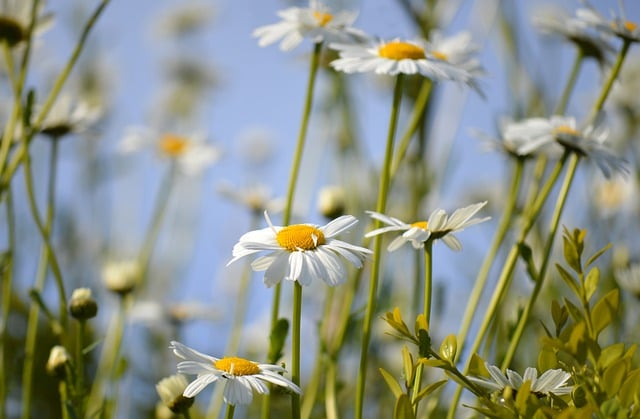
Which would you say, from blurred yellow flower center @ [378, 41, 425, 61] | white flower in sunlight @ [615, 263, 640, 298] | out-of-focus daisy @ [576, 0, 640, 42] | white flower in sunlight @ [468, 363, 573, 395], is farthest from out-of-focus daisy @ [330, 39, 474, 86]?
white flower in sunlight @ [615, 263, 640, 298]

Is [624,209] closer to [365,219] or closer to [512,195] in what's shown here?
[365,219]

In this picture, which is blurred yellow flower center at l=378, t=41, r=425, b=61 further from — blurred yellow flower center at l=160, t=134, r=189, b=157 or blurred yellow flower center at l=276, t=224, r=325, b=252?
blurred yellow flower center at l=160, t=134, r=189, b=157

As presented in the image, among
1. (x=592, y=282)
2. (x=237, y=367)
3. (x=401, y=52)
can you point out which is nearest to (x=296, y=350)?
(x=237, y=367)

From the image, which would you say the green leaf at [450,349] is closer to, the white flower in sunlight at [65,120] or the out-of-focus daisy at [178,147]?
the white flower in sunlight at [65,120]

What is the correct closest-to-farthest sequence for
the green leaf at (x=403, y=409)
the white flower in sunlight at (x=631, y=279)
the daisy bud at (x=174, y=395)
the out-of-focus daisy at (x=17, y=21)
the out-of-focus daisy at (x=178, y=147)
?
the green leaf at (x=403, y=409) → the daisy bud at (x=174, y=395) → the out-of-focus daisy at (x=17, y=21) → the white flower in sunlight at (x=631, y=279) → the out-of-focus daisy at (x=178, y=147)

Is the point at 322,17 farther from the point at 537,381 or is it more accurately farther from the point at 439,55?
the point at 537,381

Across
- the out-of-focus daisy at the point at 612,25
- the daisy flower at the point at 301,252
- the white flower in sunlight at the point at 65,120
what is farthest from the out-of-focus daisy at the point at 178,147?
the daisy flower at the point at 301,252

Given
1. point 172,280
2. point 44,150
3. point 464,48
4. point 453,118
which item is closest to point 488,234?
point 453,118
